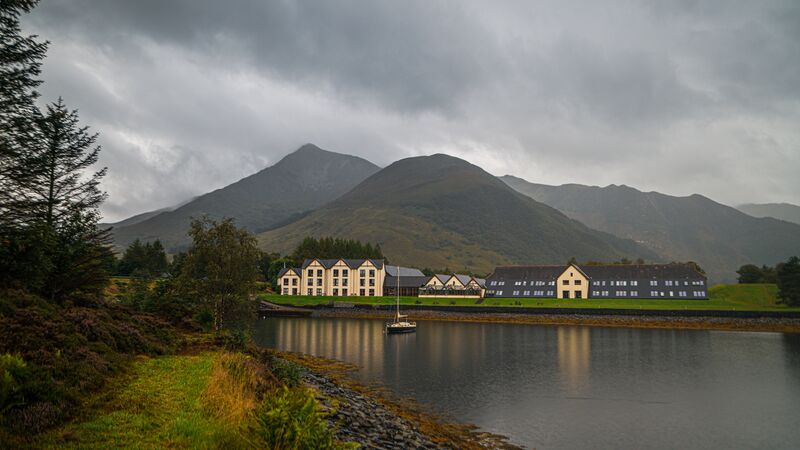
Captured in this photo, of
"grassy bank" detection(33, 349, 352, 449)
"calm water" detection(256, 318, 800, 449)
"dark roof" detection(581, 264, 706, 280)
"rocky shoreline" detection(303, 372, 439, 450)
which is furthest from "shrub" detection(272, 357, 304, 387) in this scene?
"dark roof" detection(581, 264, 706, 280)

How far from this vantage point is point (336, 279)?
131 m

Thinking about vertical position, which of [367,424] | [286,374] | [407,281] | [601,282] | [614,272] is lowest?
[367,424]

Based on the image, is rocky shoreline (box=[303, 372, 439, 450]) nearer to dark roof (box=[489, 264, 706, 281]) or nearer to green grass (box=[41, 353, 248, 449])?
green grass (box=[41, 353, 248, 449])

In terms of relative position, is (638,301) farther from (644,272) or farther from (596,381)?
(596,381)

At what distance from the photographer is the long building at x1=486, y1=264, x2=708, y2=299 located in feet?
351

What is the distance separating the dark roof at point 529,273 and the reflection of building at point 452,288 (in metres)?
5.24

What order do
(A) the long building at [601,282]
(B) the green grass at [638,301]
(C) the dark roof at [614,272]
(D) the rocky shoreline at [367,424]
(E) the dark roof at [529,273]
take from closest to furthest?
(D) the rocky shoreline at [367,424]
(B) the green grass at [638,301]
(A) the long building at [601,282]
(C) the dark roof at [614,272]
(E) the dark roof at [529,273]

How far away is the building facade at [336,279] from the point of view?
130 m

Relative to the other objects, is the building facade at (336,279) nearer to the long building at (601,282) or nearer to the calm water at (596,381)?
the long building at (601,282)

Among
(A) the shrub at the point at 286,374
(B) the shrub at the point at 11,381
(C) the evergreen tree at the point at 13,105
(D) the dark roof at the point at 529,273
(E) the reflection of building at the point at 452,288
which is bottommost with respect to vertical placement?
(A) the shrub at the point at 286,374

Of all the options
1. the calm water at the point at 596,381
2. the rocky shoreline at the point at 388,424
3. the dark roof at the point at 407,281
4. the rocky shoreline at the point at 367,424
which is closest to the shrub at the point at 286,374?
the rocky shoreline at the point at 388,424

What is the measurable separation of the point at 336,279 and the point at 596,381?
3779 inches

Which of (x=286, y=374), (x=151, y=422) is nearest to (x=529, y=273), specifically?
(x=286, y=374)

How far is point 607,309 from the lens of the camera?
9144cm
